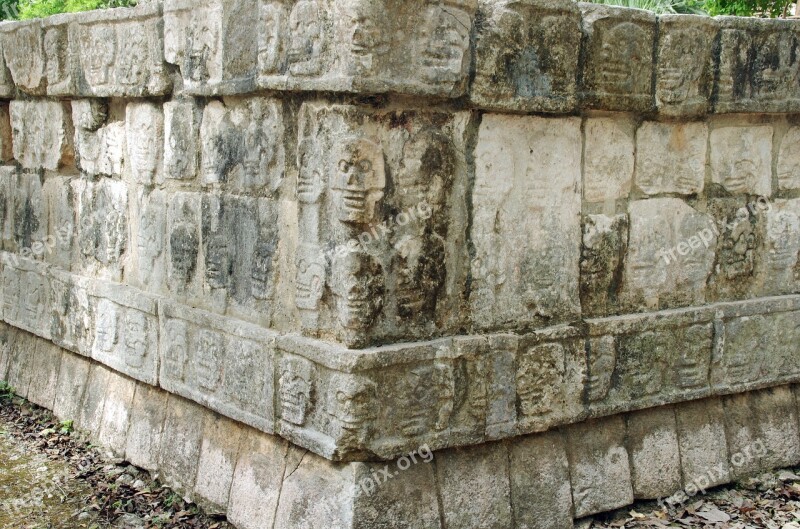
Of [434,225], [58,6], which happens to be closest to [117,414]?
[434,225]

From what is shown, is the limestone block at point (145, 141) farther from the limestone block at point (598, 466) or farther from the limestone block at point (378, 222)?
the limestone block at point (598, 466)

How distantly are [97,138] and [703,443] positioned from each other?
3572mm

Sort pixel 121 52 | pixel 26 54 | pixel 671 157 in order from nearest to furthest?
pixel 671 157 → pixel 121 52 → pixel 26 54

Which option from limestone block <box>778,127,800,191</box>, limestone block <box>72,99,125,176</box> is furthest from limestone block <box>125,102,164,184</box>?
limestone block <box>778,127,800,191</box>

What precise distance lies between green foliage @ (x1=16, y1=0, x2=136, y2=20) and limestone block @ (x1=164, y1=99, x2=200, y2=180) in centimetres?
649

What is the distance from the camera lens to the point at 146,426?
5.27 metres

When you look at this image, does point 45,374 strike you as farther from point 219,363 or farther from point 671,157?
point 671,157

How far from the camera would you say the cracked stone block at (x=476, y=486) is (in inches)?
164

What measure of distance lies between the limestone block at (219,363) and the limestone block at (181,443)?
0.36ft

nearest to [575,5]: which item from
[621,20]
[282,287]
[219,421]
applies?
[621,20]

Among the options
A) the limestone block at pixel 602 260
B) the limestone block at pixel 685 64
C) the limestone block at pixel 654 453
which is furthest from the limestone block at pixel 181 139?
the limestone block at pixel 654 453

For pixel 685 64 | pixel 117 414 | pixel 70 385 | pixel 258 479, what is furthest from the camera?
pixel 70 385

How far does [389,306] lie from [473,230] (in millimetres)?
523

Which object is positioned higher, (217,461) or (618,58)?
(618,58)
